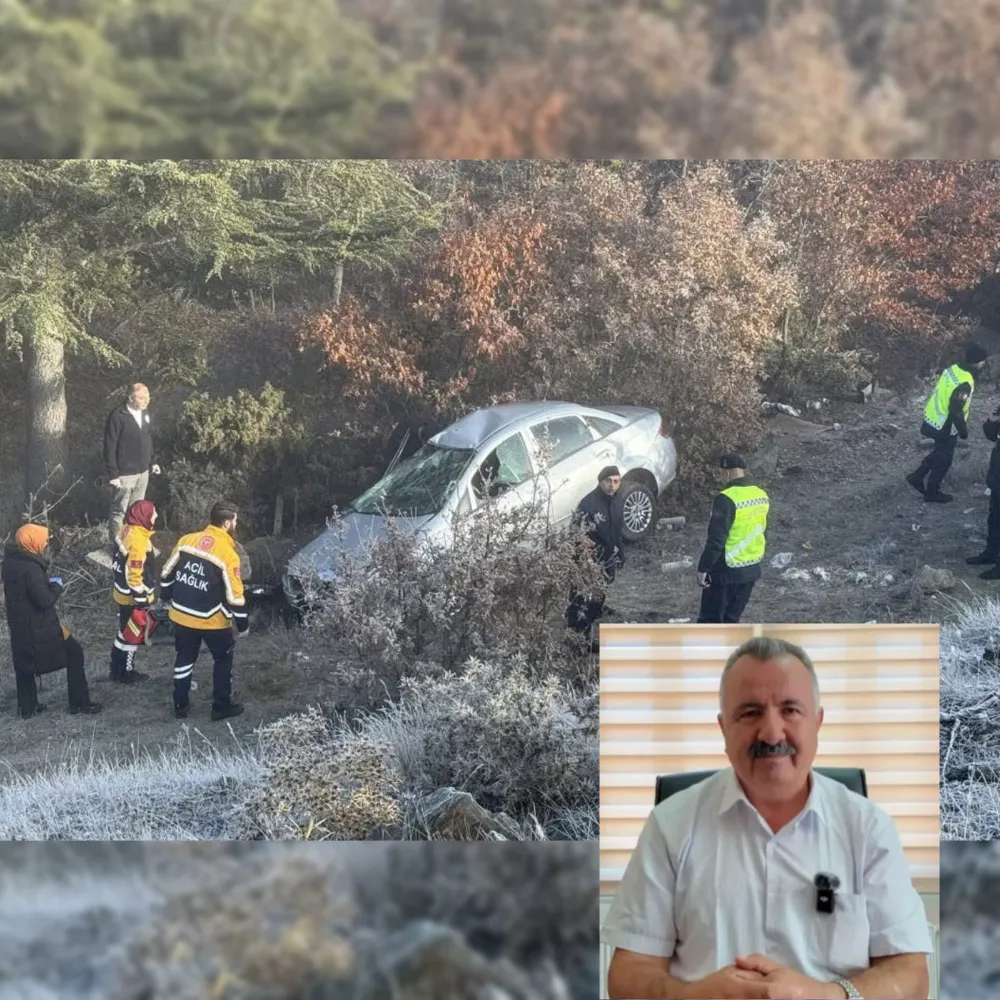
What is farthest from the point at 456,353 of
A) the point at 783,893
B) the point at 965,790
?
the point at 965,790

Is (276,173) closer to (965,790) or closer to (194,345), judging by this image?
(194,345)

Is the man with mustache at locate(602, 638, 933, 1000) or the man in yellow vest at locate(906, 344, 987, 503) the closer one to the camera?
the man with mustache at locate(602, 638, 933, 1000)

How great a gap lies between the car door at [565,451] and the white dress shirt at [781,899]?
1.55m

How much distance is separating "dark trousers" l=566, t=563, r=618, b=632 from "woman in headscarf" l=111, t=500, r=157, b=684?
1.82 m

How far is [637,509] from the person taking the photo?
5219 millimetres

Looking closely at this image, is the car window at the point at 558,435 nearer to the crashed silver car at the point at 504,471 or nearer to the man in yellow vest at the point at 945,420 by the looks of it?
the crashed silver car at the point at 504,471

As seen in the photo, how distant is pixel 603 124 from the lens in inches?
311

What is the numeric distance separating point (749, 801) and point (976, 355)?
7.39 feet

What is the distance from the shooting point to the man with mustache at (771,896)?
13.8ft

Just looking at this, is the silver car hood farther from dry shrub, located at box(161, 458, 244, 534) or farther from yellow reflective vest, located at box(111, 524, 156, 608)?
yellow reflective vest, located at box(111, 524, 156, 608)

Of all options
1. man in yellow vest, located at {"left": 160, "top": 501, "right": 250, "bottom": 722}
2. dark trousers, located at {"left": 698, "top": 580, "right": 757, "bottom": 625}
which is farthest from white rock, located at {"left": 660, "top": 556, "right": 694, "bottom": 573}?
man in yellow vest, located at {"left": 160, "top": 501, "right": 250, "bottom": 722}

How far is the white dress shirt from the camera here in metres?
4.23

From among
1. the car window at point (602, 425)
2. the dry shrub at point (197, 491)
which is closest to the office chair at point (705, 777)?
the car window at point (602, 425)

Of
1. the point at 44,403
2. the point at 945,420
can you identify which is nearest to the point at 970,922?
the point at 945,420
